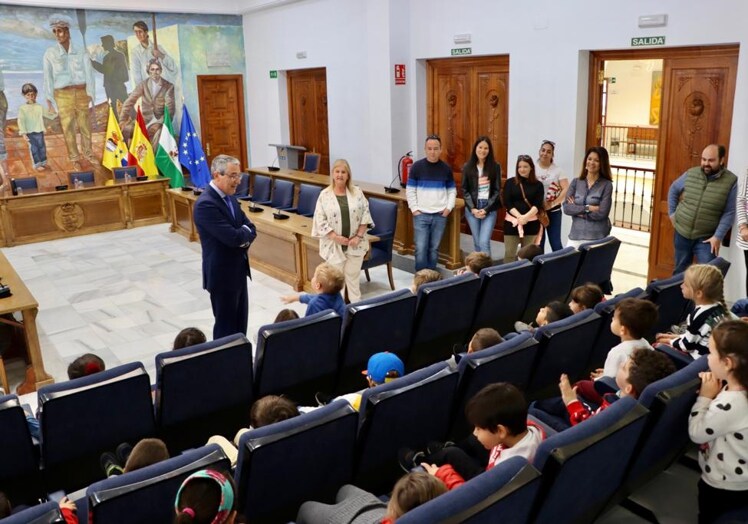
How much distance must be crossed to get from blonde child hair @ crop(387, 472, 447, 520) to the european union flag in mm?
10205

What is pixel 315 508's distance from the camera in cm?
228

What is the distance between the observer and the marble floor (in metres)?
5.70

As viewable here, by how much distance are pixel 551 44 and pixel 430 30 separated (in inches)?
80.3

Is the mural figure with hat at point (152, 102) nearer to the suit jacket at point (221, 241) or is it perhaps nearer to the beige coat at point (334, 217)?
the beige coat at point (334, 217)

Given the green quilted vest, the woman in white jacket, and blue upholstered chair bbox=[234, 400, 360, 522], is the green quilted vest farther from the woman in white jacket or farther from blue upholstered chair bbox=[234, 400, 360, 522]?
blue upholstered chair bbox=[234, 400, 360, 522]

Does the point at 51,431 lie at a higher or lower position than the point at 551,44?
lower

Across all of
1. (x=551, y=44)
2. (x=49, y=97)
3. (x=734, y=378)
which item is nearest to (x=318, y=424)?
(x=734, y=378)

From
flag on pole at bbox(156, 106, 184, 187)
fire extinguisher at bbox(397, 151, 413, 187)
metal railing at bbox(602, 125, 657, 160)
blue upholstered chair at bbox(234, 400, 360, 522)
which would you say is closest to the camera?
blue upholstered chair at bbox(234, 400, 360, 522)

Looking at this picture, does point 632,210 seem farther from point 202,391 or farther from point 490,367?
point 202,391

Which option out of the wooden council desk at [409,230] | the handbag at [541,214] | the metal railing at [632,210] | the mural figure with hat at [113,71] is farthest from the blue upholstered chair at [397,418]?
the mural figure with hat at [113,71]

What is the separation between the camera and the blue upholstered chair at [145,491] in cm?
199

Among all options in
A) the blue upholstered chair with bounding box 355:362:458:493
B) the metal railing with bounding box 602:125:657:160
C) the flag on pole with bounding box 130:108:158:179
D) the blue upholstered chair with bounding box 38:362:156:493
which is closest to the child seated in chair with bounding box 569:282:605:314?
the blue upholstered chair with bounding box 355:362:458:493

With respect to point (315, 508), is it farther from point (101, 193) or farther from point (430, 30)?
point (101, 193)

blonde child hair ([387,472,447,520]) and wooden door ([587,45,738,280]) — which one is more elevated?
wooden door ([587,45,738,280])
